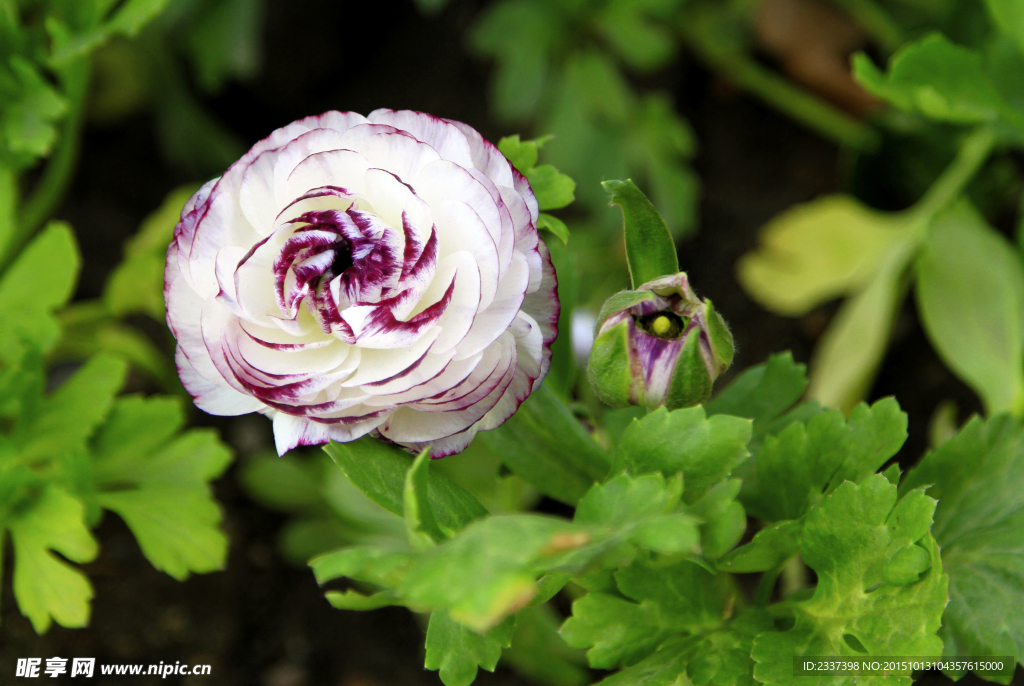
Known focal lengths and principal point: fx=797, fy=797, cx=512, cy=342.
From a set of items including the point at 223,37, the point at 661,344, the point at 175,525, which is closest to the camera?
the point at 661,344

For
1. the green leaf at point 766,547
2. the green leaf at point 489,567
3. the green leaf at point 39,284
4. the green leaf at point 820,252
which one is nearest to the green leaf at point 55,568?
the green leaf at point 39,284

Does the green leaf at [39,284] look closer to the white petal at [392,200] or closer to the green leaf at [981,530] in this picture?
the white petal at [392,200]

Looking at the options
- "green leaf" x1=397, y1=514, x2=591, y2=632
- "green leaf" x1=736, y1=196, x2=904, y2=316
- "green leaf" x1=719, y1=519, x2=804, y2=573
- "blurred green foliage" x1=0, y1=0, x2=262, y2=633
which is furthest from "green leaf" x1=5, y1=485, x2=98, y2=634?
"green leaf" x1=736, y1=196, x2=904, y2=316

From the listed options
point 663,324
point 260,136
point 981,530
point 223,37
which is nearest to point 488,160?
point 663,324

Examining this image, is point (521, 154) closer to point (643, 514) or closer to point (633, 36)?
point (643, 514)

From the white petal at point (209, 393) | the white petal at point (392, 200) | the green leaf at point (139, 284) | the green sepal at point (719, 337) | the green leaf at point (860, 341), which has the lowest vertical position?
the green leaf at point (860, 341)

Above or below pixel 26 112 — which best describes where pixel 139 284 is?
below

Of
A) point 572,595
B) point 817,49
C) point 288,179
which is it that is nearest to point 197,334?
point 288,179
